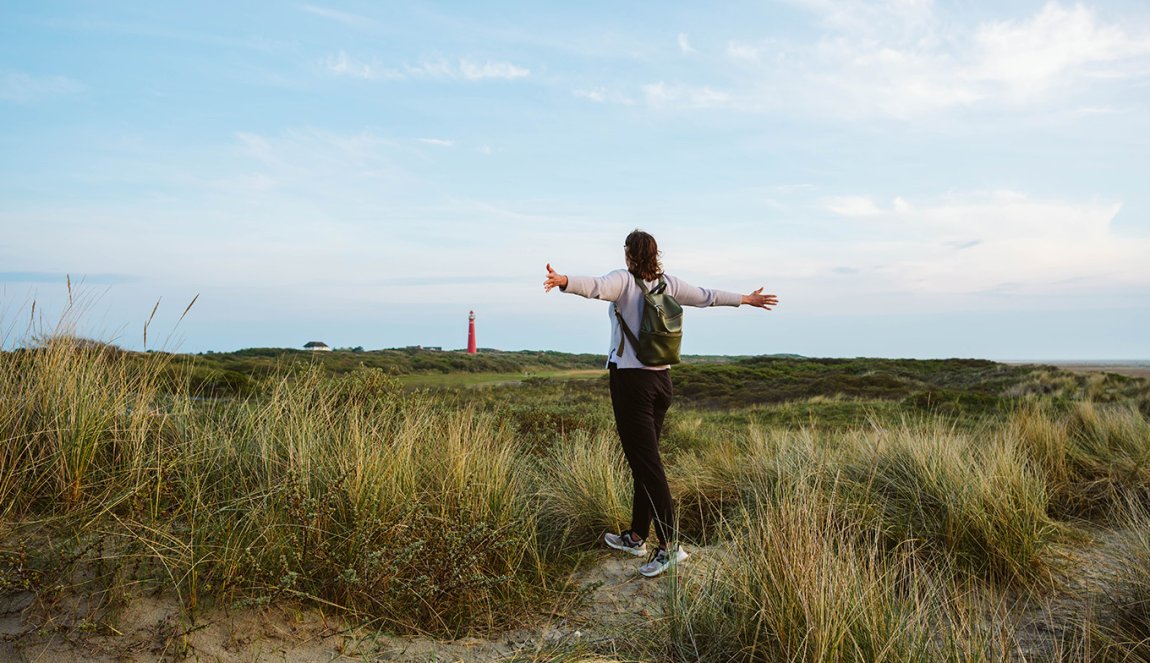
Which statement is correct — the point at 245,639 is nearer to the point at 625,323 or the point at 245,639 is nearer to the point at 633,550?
the point at 633,550

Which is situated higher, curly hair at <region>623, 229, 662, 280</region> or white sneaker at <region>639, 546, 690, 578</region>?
curly hair at <region>623, 229, 662, 280</region>

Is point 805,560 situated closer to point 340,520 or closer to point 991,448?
point 340,520

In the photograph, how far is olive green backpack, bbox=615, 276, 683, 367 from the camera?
4566mm

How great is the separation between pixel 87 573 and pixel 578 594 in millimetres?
2599

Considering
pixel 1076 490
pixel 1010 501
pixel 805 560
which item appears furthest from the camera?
pixel 1076 490

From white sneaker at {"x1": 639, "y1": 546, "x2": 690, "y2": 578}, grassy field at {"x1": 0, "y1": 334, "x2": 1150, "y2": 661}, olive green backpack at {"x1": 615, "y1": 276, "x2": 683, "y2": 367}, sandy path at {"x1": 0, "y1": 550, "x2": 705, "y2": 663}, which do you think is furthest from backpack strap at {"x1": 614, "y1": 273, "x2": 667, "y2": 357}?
sandy path at {"x1": 0, "y1": 550, "x2": 705, "y2": 663}

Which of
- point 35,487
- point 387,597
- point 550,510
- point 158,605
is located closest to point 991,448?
point 550,510

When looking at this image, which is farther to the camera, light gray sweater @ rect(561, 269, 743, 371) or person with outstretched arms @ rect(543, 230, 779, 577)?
person with outstretched arms @ rect(543, 230, 779, 577)

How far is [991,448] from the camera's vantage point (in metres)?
6.69

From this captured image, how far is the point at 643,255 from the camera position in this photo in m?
4.65

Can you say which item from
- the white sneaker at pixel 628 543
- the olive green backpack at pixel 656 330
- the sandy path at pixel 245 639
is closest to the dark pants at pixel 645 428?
the olive green backpack at pixel 656 330

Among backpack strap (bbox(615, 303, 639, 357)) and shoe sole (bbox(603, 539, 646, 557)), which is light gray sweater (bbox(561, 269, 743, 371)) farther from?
shoe sole (bbox(603, 539, 646, 557))

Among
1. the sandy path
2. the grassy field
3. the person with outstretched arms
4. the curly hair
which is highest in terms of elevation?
the curly hair

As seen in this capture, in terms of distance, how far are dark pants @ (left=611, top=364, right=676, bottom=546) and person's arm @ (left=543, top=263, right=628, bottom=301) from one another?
0.53 meters
